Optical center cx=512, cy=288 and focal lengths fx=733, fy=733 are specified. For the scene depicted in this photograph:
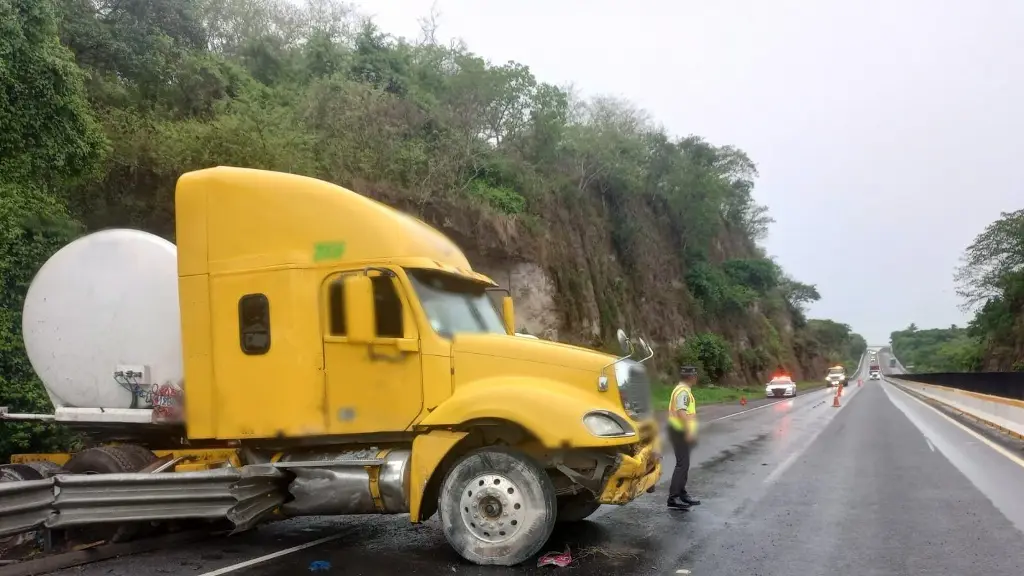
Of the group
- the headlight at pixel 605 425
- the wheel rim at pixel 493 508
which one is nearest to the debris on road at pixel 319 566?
the wheel rim at pixel 493 508

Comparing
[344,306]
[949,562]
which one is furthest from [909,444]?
[344,306]

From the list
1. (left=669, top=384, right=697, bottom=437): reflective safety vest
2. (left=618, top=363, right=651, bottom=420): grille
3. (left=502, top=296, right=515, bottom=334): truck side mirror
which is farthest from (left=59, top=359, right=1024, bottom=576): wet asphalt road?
(left=502, top=296, right=515, bottom=334): truck side mirror

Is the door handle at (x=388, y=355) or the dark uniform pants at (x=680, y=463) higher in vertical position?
the door handle at (x=388, y=355)

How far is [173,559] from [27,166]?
9.27m

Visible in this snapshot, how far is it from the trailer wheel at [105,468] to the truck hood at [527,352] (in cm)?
318

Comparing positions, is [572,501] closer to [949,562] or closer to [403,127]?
[949,562]

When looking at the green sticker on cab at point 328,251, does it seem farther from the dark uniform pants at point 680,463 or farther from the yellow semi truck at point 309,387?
the dark uniform pants at point 680,463

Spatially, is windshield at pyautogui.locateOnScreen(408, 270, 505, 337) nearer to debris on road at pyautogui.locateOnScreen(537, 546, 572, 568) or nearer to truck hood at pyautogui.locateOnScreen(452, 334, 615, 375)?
truck hood at pyautogui.locateOnScreen(452, 334, 615, 375)

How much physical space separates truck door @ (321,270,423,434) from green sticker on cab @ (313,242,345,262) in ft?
0.71

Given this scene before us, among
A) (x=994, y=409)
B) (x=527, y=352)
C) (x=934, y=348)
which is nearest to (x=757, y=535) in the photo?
(x=527, y=352)

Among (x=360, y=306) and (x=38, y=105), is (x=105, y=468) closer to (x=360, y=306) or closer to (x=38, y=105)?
(x=360, y=306)

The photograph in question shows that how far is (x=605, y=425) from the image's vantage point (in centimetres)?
579

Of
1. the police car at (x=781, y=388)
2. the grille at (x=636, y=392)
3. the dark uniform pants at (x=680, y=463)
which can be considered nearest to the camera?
the grille at (x=636, y=392)

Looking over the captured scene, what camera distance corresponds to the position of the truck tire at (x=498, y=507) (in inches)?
224
